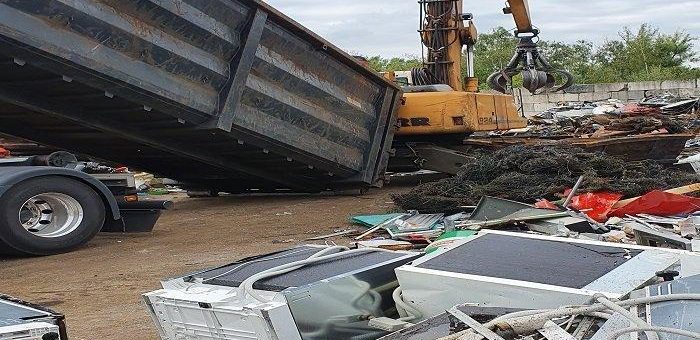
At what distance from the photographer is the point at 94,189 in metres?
7.38

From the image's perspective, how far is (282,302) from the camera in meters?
3.15

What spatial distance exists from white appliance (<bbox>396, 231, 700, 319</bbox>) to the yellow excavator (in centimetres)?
687

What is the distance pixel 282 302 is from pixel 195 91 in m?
4.74

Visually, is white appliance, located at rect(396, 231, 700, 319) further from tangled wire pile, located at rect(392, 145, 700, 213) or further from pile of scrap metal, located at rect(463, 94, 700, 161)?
pile of scrap metal, located at rect(463, 94, 700, 161)

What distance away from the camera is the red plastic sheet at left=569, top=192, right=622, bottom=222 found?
7.13m

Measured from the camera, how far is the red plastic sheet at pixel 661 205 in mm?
6668

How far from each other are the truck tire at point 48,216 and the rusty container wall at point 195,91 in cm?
86

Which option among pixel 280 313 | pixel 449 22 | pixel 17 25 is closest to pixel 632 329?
→ pixel 280 313

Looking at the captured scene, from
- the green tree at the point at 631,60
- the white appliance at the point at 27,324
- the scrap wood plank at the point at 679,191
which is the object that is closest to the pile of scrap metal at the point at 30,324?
the white appliance at the point at 27,324

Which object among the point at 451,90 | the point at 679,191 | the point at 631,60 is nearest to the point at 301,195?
the point at 451,90

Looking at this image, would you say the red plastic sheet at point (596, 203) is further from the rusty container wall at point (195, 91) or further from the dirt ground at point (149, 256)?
the rusty container wall at point (195, 91)

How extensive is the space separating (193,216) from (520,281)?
24.0 ft

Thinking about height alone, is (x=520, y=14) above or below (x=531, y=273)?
above

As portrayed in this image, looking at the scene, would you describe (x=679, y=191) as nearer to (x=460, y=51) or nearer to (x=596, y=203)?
(x=596, y=203)
